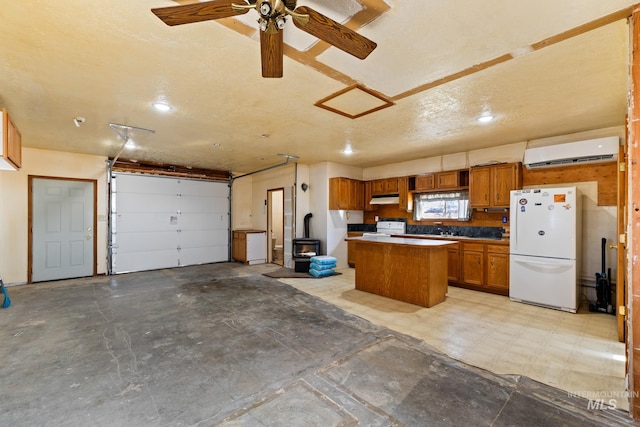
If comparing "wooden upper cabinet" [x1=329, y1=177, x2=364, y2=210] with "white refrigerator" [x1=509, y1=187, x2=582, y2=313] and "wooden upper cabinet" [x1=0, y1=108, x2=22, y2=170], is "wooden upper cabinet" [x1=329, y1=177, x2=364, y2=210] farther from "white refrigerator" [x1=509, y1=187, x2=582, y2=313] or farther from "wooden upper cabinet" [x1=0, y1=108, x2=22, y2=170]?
"wooden upper cabinet" [x1=0, y1=108, x2=22, y2=170]

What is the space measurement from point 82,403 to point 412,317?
340 cm

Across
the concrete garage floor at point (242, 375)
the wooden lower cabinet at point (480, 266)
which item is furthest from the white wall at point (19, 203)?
the wooden lower cabinet at point (480, 266)

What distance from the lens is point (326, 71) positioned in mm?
2555

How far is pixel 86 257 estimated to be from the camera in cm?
605

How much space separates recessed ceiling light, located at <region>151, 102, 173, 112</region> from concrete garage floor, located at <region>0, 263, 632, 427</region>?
2.71 metres

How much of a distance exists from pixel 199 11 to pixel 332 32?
0.74m

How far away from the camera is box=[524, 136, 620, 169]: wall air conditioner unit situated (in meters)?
3.93

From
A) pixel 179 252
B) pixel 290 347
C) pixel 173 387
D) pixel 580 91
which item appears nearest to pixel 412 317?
pixel 290 347

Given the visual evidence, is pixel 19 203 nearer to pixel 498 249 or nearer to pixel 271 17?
pixel 271 17

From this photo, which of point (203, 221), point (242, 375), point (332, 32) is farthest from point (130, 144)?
point (332, 32)

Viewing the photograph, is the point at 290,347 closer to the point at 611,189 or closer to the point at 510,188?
the point at 510,188

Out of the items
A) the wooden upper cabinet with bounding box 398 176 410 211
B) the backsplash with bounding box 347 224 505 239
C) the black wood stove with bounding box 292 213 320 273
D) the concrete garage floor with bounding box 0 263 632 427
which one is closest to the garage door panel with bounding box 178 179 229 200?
the black wood stove with bounding box 292 213 320 273

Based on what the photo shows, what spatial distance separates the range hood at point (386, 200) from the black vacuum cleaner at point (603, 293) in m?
3.63

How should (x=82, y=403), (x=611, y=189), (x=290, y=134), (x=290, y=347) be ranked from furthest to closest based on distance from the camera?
1. (x=290, y=134)
2. (x=611, y=189)
3. (x=290, y=347)
4. (x=82, y=403)
